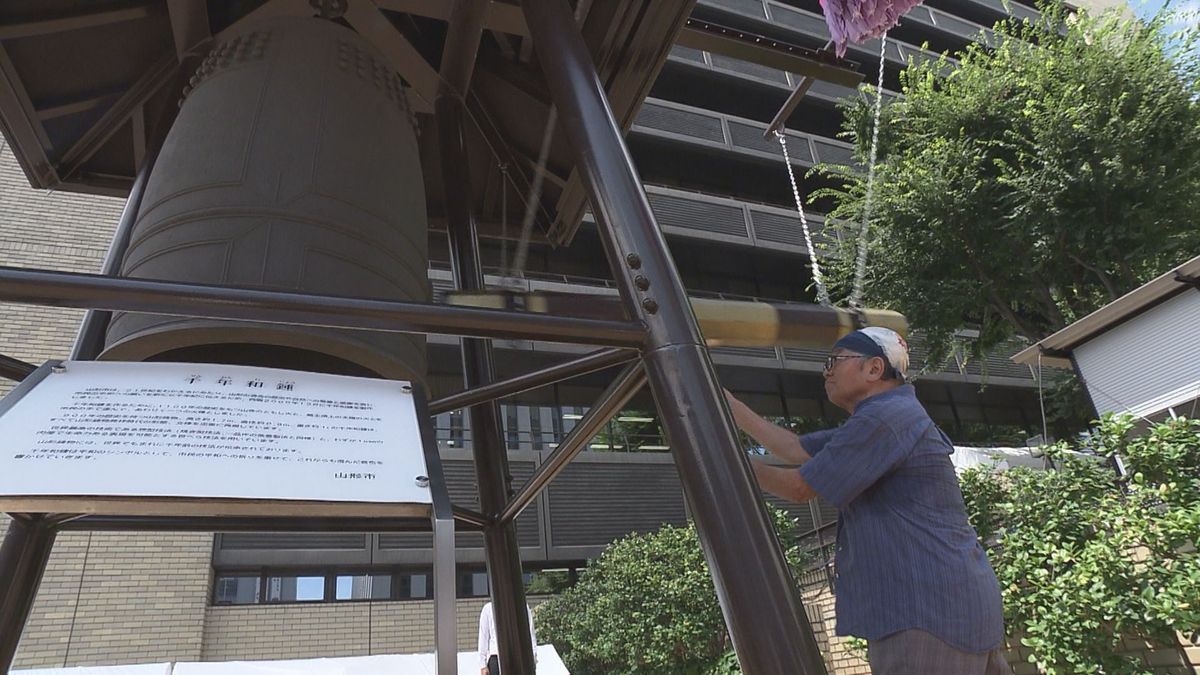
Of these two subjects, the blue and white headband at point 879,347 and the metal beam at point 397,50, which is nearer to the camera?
the blue and white headband at point 879,347

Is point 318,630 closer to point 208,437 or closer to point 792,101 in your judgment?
point 792,101

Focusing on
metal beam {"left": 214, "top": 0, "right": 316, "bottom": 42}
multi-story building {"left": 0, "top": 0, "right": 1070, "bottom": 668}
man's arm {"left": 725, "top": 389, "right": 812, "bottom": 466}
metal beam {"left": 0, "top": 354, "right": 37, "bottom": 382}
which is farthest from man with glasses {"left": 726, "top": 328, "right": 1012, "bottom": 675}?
metal beam {"left": 214, "top": 0, "right": 316, "bottom": 42}

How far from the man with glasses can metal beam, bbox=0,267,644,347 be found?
57cm

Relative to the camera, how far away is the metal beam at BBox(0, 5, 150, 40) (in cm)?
232

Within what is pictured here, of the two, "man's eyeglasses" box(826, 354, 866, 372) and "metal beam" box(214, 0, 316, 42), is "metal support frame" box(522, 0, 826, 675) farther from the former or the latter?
"metal beam" box(214, 0, 316, 42)

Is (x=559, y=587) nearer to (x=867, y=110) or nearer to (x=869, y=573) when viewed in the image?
(x=867, y=110)

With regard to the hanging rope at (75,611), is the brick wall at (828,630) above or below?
below

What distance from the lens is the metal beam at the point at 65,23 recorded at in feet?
7.61

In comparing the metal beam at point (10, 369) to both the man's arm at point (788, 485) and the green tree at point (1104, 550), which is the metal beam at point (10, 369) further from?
the green tree at point (1104, 550)

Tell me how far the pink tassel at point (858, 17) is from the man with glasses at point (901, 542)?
3.34 feet

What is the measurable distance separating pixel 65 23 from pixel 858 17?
2.58 meters

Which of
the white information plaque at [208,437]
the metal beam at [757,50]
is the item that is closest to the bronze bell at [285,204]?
the white information plaque at [208,437]

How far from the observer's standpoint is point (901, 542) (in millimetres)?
1546

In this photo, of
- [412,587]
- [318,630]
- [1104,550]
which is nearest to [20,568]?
[1104,550]
